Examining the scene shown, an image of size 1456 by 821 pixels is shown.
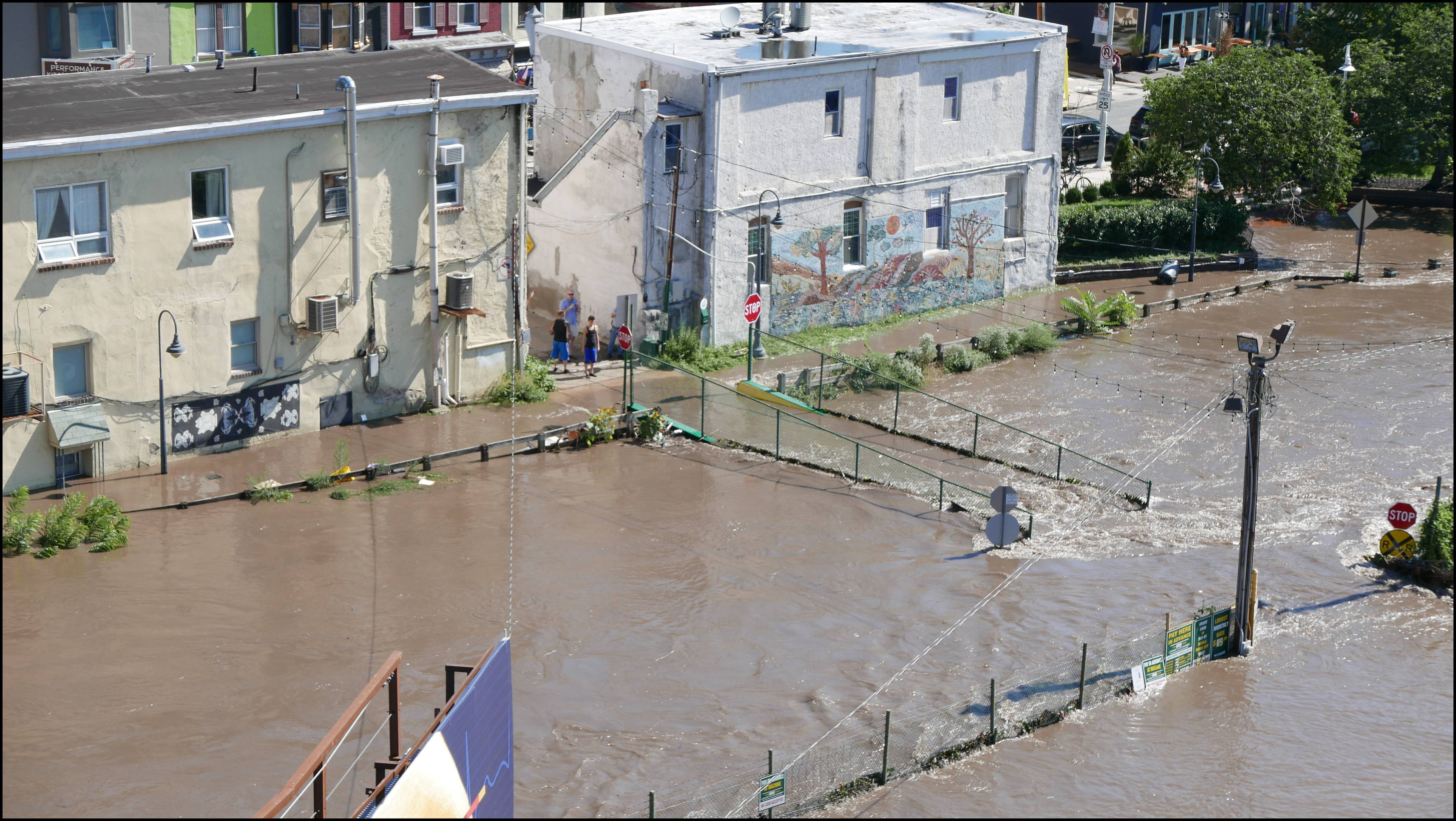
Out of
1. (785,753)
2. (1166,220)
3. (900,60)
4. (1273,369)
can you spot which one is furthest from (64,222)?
(1166,220)

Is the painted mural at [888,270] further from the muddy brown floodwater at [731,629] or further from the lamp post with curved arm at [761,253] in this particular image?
the muddy brown floodwater at [731,629]

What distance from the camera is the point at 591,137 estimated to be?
3953 cm

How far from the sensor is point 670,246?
3906 cm

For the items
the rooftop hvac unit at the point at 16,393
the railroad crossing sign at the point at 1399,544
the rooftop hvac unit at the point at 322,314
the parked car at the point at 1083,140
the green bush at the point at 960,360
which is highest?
the parked car at the point at 1083,140

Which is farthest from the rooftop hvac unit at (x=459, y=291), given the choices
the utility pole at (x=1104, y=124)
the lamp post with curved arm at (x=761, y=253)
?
the utility pole at (x=1104, y=124)

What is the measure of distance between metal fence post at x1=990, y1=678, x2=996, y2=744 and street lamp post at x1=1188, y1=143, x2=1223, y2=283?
89.9 feet

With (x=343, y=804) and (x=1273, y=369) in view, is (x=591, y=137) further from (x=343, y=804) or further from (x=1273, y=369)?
(x=343, y=804)

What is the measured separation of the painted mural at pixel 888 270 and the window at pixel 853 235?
148 millimetres

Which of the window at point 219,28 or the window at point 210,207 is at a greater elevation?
the window at point 219,28

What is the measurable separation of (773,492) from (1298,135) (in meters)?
25.3

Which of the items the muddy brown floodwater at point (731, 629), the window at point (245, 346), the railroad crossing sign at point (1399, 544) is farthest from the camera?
the window at point (245, 346)

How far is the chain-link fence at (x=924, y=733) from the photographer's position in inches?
829

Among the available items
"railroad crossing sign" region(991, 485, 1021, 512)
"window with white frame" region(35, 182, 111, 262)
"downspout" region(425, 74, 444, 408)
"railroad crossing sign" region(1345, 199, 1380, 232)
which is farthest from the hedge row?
"window with white frame" region(35, 182, 111, 262)

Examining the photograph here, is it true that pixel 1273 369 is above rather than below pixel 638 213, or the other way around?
below
